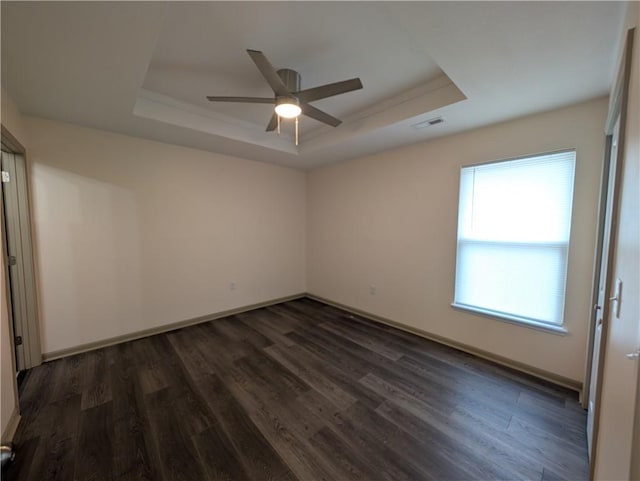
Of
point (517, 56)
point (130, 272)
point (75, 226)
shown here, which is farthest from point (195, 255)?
point (517, 56)

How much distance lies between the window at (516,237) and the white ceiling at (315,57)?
1.83ft

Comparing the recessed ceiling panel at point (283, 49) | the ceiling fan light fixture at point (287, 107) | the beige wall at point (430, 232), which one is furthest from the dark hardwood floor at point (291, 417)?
the recessed ceiling panel at point (283, 49)

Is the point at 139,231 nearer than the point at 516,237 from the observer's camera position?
No

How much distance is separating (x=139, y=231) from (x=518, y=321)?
14.1 ft

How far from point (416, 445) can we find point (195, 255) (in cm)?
327

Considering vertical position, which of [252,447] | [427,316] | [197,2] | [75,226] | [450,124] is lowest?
[252,447]

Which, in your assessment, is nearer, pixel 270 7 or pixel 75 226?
pixel 270 7

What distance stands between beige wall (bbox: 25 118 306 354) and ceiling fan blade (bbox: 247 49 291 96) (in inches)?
87.1

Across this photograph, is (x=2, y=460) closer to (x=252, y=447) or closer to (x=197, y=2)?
(x=252, y=447)

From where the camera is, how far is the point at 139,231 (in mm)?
3117

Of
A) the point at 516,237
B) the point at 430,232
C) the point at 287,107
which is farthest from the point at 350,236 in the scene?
the point at 287,107

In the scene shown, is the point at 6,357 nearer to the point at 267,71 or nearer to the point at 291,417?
the point at 291,417

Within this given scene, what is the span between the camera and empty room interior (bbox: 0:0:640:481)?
143 cm

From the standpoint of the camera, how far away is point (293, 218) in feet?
15.5
